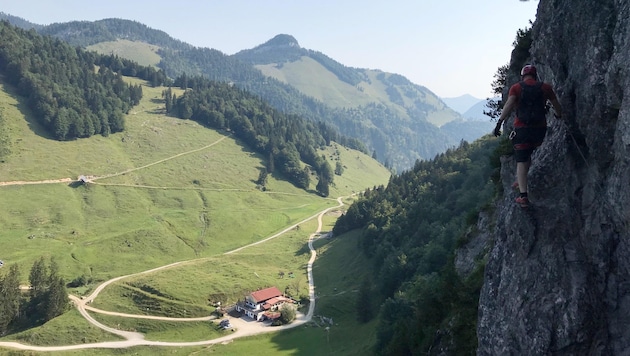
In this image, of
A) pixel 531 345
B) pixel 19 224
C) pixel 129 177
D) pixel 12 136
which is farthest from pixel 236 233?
pixel 531 345

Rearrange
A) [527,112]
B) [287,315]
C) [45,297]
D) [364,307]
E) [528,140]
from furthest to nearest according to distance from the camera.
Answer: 1. [45,297]
2. [287,315]
3. [364,307]
4. [528,140]
5. [527,112]

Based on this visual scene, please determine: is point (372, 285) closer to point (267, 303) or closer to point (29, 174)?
point (267, 303)

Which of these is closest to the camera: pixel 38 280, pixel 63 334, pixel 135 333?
pixel 63 334

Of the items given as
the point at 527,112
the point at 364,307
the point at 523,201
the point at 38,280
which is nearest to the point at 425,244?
the point at 364,307

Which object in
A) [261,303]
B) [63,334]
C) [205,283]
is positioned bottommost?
[63,334]

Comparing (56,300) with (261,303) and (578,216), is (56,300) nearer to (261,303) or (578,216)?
(261,303)

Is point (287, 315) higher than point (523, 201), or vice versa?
point (523, 201)

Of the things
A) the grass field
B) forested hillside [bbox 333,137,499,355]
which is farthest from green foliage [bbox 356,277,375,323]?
the grass field
